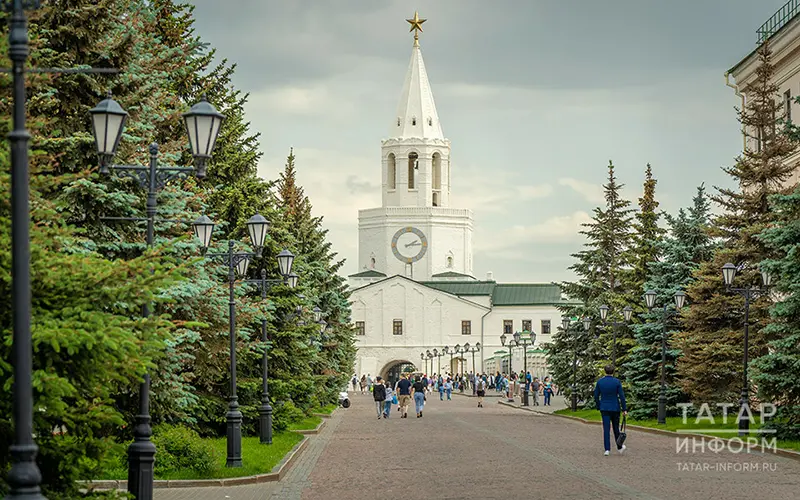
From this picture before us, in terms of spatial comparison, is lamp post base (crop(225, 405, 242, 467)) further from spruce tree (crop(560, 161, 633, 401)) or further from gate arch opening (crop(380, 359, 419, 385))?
gate arch opening (crop(380, 359, 419, 385))

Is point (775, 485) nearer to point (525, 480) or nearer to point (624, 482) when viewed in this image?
point (624, 482)

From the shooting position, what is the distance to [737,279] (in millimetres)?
33312

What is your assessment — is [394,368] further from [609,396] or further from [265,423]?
[609,396]

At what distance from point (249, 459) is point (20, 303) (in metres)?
13.6

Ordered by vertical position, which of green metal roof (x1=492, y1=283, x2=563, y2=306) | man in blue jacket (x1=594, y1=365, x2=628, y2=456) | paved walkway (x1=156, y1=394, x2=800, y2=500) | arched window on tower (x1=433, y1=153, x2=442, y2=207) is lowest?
paved walkway (x1=156, y1=394, x2=800, y2=500)

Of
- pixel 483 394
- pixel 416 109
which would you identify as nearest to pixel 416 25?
pixel 416 109

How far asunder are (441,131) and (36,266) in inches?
5188

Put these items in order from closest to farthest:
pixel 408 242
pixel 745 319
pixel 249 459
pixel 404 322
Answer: pixel 249 459
pixel 745 319
pixel 404 322
pixel 408 242

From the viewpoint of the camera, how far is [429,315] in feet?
427

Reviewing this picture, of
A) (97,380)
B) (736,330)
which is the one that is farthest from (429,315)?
(97,380)

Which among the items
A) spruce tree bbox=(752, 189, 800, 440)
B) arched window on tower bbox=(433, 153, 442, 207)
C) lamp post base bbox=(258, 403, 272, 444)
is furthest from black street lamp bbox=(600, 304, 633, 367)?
arched window on tower bbox=(433, 153, 442, 207)

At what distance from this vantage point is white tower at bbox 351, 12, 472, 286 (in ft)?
456

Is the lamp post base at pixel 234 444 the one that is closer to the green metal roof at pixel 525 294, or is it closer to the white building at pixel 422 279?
the white building at pixel 422 279

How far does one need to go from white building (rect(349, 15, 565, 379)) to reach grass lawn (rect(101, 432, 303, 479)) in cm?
9819
